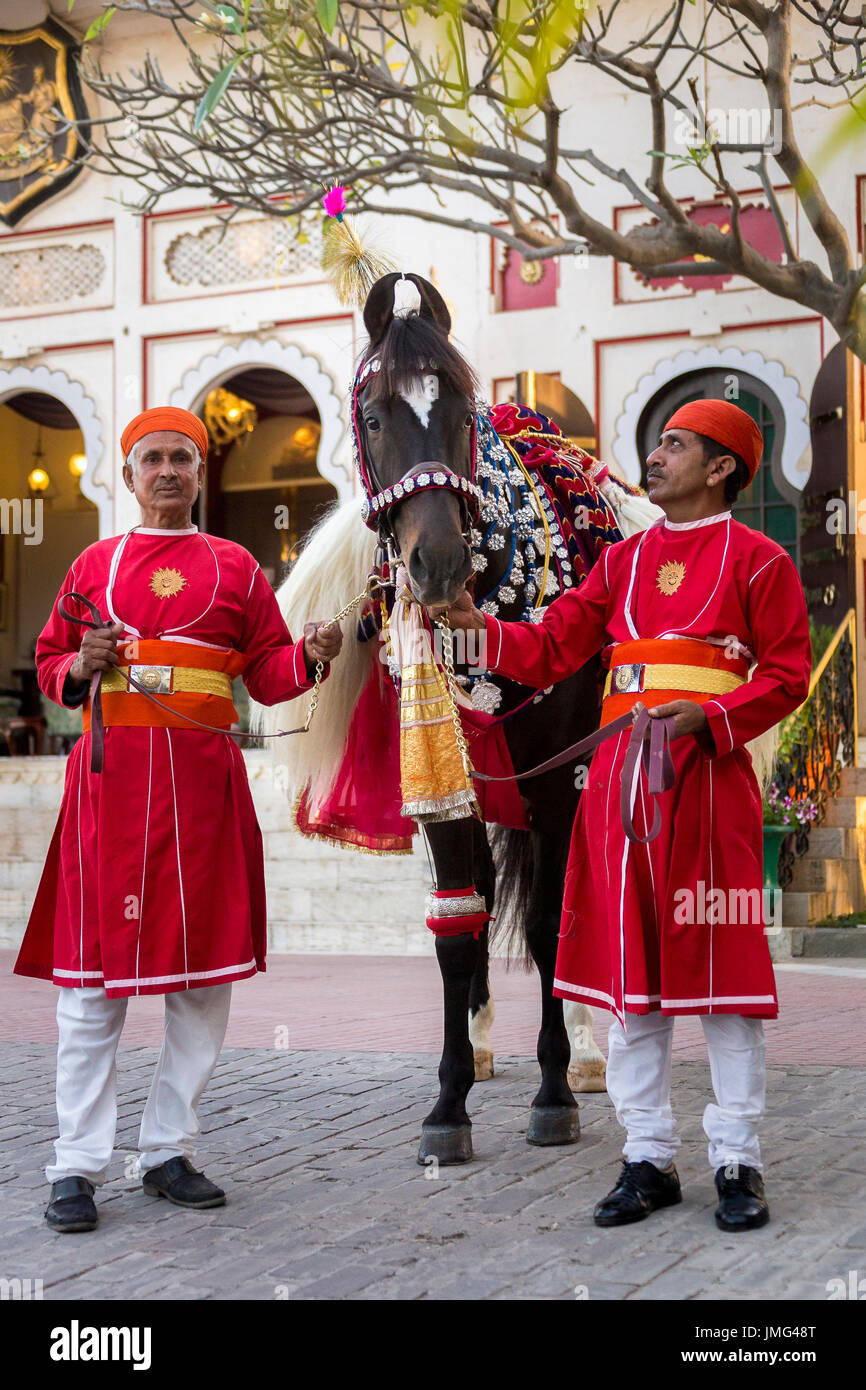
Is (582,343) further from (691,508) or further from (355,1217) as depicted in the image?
(355,1217)

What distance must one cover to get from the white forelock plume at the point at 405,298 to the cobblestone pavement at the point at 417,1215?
2.29 meters

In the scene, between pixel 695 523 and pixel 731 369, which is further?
pixel 731 369

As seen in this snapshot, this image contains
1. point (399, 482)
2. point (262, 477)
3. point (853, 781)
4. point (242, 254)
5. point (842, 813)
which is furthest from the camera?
point (262, 477)

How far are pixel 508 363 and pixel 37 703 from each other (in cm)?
634

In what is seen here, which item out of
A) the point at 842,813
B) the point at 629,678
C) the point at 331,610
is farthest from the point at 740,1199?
the point at 842,813

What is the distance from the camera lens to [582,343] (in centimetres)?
1130

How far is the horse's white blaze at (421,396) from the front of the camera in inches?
145

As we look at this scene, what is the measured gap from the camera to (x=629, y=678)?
11.6ft

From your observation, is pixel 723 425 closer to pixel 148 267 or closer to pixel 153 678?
pixel 153 678

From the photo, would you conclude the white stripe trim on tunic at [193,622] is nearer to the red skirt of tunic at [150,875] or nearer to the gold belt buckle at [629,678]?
the red skirt of tunic at [150,875]

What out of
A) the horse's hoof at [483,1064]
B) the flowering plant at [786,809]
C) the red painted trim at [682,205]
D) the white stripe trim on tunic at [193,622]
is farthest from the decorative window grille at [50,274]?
the white stripe trim on tunic at [193,622]

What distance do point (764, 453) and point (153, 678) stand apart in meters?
8.20

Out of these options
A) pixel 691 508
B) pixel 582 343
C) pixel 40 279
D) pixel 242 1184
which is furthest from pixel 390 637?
pixel 40 279
